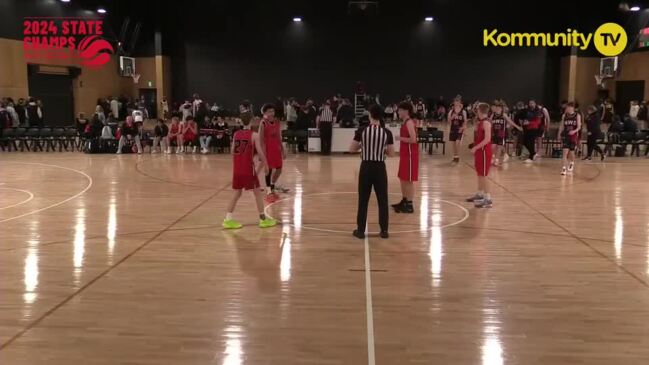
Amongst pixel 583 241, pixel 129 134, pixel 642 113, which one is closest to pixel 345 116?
pixel 129 134

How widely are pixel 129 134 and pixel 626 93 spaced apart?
2310cm

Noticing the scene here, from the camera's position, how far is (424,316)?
4.78m

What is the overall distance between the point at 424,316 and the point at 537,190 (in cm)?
749

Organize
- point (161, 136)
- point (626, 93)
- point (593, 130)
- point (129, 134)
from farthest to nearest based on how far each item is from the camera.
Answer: point (626, 93) < point (161, 136) < point (129, 134) < point (593, 130)

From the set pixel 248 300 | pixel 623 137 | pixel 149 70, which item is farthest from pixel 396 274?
pixel 149 70

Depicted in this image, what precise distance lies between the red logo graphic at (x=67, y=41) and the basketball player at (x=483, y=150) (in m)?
21.9

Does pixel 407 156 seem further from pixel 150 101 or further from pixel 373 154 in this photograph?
pixel 150 101

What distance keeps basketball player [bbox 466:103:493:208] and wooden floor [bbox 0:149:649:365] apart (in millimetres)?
247

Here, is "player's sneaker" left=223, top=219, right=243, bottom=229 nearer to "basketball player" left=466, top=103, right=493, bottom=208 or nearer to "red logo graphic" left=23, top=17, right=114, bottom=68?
"basketball player" left=466, top=103, right=493, bottom=208

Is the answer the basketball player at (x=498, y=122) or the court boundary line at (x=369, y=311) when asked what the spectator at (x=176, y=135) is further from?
the court boundary line at (x=369, y=311)

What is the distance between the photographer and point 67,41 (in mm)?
27391

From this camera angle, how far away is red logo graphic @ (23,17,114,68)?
988 inches

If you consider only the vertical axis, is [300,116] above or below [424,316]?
above

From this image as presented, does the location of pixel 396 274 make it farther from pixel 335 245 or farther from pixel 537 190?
pixel 537 190
